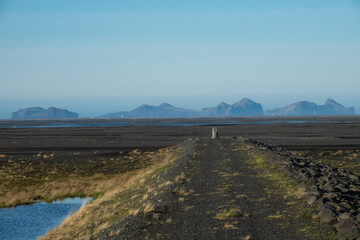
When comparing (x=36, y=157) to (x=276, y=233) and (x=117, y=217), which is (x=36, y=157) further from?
(x=276, y=233)

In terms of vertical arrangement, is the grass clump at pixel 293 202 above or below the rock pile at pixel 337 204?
below

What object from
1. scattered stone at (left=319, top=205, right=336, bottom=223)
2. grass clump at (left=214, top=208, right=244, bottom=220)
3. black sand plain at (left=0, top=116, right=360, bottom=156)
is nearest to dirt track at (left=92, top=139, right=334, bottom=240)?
grass clump at (left=214, top=208, right=244, bottom=220)

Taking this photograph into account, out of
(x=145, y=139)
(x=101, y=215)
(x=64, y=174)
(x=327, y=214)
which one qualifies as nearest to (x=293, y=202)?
(x=327, y=214)

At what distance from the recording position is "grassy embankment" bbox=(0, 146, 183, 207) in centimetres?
2842

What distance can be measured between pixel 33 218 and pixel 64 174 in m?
13.8

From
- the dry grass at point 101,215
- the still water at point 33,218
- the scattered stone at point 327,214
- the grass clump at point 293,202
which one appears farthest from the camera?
the still water at point 33,218

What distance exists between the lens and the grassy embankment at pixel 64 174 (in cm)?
2842

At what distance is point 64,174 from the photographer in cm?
3569

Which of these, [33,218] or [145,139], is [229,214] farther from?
[145,139]

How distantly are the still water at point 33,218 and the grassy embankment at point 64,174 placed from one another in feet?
5.26

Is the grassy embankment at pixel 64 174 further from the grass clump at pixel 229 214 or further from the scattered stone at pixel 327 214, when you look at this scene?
the scattered stone at pixel 327 214

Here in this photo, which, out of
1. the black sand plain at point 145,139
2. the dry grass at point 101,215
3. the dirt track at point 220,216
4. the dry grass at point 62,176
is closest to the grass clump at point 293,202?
the dirt track at point 220,216

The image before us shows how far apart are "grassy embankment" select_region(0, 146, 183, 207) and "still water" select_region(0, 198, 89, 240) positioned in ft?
5.26

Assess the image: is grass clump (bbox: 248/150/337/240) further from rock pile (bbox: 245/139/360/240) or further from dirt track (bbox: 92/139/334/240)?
rock pile (bbox: 245/139/360/240)
